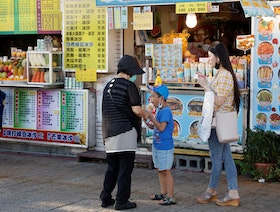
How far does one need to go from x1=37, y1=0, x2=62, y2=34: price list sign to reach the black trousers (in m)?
4.35

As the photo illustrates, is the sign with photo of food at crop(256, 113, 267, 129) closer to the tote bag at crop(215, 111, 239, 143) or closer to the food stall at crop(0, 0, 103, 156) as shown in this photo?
the tote bag at crop(215, 111, 239, 143)

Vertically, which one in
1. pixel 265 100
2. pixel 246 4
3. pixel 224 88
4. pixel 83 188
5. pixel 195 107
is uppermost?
pixel 246 4

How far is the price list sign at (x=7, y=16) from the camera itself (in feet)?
37.6

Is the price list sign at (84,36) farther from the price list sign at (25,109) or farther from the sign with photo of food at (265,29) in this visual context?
the sign with photo of food at (265,29)

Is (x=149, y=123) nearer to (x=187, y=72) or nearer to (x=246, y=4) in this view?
(x=187, y=72)

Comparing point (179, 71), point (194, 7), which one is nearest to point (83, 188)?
point (179, 71)

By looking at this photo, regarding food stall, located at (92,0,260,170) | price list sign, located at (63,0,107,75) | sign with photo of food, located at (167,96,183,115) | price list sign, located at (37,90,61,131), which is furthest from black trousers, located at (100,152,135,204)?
price list sign, located at (37,90,61,131)

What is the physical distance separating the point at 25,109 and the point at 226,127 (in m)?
5.11

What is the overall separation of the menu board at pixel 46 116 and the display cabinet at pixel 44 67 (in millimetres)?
270

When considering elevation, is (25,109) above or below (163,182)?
above

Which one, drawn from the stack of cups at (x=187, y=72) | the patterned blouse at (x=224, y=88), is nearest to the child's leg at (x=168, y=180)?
the patterned blouse at (x=224, y=88)

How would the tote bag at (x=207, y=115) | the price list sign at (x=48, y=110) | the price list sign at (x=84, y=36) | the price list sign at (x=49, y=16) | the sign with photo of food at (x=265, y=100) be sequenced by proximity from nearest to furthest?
the tote bag at (x=207, y=115) → the sign with photo of food at (x=265, y=100) → the price list sign at (x=84, y=36) → the price list sign at (x=48, y=110) → the price list sign at (x=49, y=16)

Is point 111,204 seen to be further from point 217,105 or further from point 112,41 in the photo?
point 112,41

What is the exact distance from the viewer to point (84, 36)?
10.6 metres
